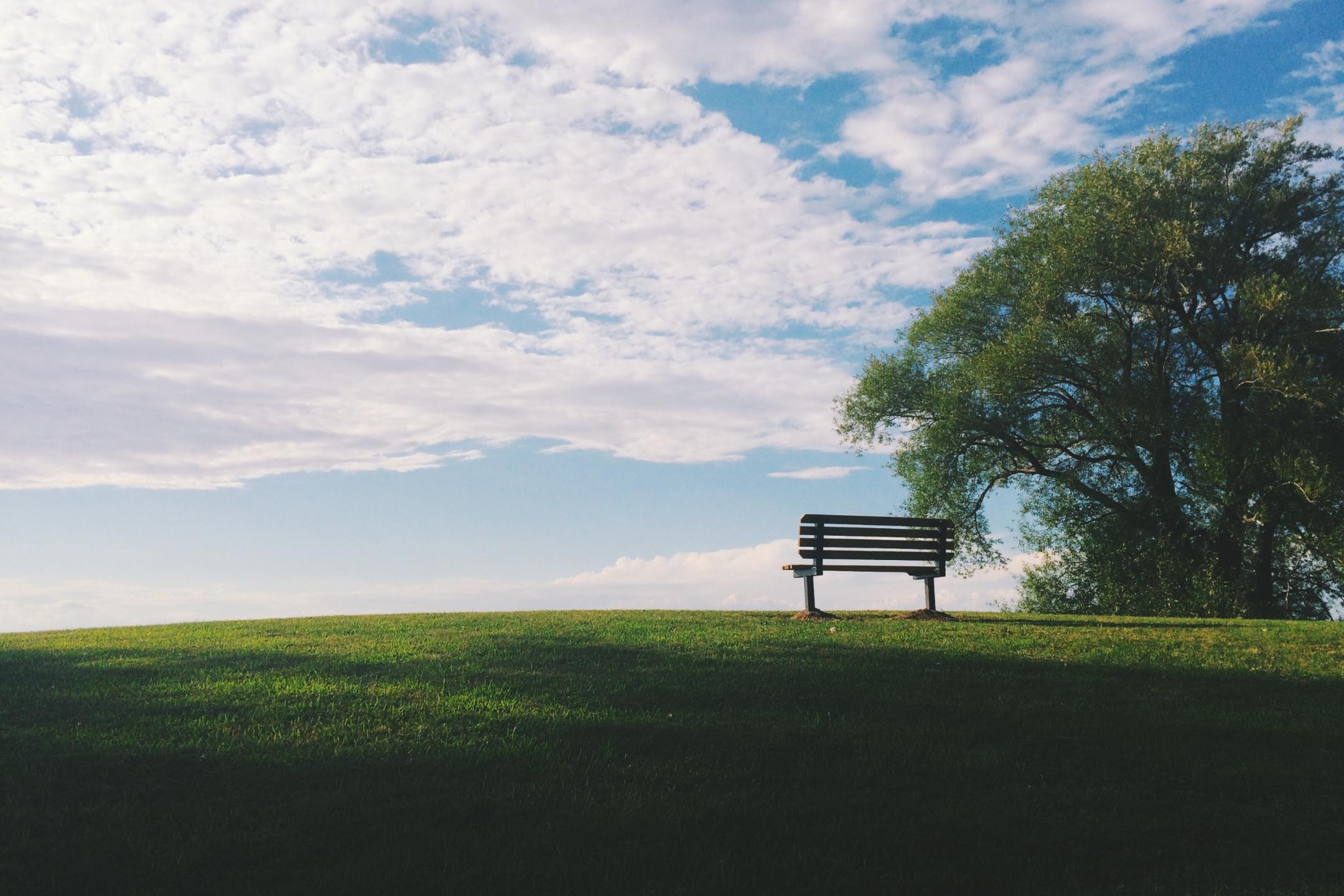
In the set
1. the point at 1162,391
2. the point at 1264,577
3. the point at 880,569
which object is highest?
the point at 1162,391

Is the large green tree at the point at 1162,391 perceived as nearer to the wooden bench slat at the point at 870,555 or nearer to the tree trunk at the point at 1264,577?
the tree trunk at the point at 1264,577

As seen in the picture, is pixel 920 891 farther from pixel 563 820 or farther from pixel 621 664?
pixel 621 664

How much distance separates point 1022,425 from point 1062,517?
3310mm

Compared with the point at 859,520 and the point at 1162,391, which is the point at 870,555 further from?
the point at 1162,391

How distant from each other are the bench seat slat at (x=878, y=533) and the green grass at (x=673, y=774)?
5905 millimetres

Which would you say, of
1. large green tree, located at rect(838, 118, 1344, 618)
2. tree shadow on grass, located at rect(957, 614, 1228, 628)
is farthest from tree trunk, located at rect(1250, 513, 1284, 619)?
tree shadow on grass, located at rect(957, 614, 1228, 628)

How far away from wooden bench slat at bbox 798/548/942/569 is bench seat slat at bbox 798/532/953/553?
2.8 inches

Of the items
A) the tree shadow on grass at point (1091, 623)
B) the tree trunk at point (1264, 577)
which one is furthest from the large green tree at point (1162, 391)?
the tree shadow on grass at point (1091, 623)

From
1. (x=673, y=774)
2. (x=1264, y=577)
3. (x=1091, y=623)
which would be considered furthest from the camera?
(x=1264, y=577)

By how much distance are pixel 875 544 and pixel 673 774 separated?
466 inches

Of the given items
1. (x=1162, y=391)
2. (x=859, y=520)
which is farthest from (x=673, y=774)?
(x=1162, y=391)

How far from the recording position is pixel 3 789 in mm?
6574

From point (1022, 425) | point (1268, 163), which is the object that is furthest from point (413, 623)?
point (1268, 163)

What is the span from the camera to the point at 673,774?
670 cm
